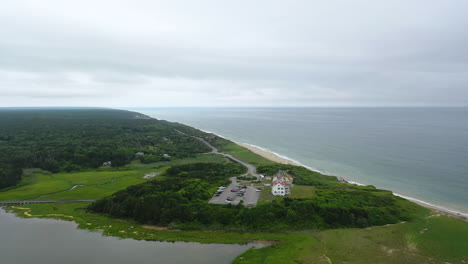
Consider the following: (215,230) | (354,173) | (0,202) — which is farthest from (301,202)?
(0,202)

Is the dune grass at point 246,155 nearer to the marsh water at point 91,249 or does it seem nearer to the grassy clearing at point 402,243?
the grassy clearing at point 402,243

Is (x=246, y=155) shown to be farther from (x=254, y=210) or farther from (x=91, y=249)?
(x=91, y=249)

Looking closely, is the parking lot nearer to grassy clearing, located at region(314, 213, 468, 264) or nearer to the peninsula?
the peninsula

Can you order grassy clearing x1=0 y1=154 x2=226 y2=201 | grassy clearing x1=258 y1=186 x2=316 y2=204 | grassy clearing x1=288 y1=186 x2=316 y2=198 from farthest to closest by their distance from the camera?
grassy clearing x1=0 y1=154 x2=226 y2=201 < grassy clearing x1=288 y1=186 x2=316 y2=198 < grassy clearing x1=258 y1=186 x2=316 y2=204

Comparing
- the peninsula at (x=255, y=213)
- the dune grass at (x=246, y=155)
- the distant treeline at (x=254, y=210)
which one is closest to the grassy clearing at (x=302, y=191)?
the peninsula at (x=255, y=213)

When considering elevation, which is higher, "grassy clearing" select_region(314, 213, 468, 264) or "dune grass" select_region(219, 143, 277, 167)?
"dune grass" select_region(219, 143, 277, 167)

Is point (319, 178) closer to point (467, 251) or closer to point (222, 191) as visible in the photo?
point (222, 191)

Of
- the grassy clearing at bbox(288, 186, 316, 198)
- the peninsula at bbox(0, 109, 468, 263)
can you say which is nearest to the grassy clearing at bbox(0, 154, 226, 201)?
the peninsula at bbox(0, 109, 468, 263)
